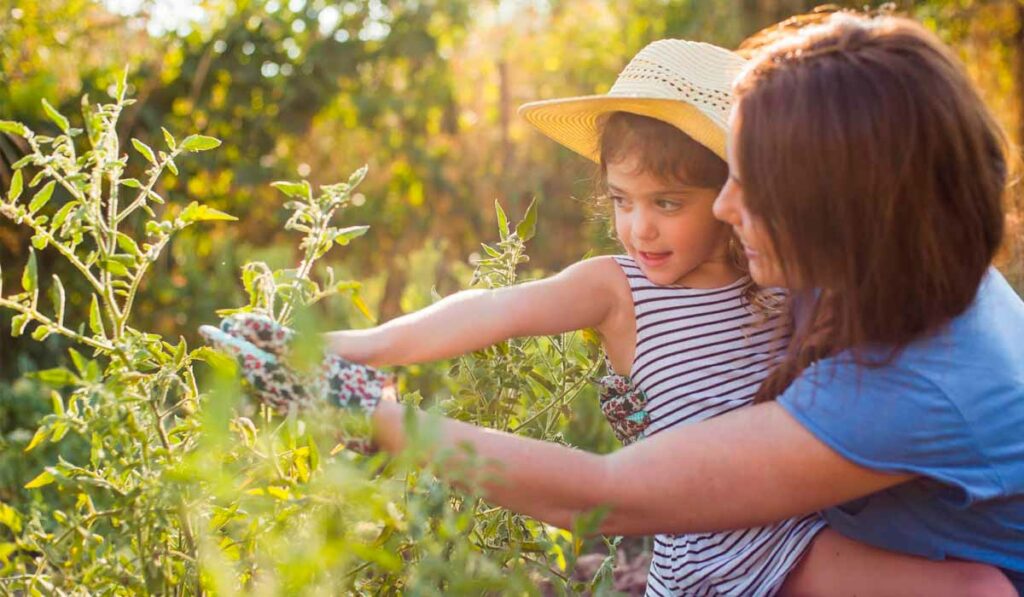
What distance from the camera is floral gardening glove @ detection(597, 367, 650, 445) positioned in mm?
1895

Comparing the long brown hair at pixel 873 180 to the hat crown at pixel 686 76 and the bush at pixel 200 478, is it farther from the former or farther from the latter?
the bush at pixel 200 478

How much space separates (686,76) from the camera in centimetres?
187

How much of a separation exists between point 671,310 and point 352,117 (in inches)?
170

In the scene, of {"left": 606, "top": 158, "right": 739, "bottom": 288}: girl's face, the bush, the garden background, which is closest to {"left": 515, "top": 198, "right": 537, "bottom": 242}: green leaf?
the bush

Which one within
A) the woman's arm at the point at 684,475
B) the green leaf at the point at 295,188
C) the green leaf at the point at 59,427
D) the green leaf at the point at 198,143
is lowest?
the woman's arm at the point at 684,475

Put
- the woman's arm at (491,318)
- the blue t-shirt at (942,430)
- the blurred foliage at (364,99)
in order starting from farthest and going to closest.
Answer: the blurred foliage at (364,99)
the woman's arm at (491,318)
the blue t-shirt at (942,430)

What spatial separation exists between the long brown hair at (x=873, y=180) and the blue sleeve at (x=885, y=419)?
0.14 feet

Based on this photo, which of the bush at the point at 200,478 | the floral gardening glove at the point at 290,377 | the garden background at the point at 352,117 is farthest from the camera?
the garden background at the point at 352,117

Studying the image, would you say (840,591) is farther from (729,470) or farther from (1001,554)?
(729,470)

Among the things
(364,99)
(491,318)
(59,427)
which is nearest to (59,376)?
(59,427)

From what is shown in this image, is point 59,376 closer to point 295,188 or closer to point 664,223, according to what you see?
point 295,188

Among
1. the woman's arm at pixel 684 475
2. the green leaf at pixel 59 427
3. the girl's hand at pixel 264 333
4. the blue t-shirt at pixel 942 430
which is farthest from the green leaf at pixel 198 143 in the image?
the blue t-shirt at pixel 942 430

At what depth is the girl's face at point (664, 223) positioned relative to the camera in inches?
73.5

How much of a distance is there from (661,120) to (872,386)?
2.10ft
